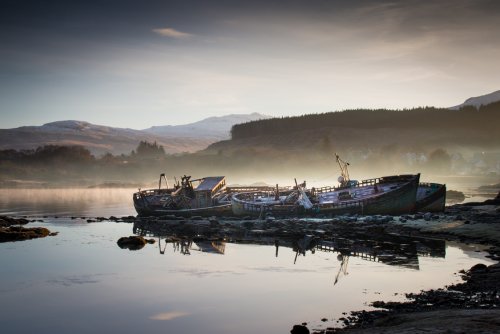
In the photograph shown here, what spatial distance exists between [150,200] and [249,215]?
696 inches

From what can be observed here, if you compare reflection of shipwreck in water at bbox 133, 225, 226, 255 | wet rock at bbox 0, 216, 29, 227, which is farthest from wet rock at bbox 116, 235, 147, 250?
wet rock at bbox 0, 216, 29, 227

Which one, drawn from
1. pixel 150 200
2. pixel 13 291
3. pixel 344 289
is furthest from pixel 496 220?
pixel 150 200

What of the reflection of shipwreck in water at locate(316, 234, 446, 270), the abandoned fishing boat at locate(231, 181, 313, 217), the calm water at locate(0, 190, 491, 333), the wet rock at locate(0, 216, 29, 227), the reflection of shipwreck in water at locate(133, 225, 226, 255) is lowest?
the calm water at locate(0, 190, 491, 333)

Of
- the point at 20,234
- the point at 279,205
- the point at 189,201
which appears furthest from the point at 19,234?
the point at 279,205

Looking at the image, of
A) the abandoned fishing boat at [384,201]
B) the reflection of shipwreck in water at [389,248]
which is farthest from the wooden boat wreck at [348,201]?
the reflection of shipwreck in water at [389,248]

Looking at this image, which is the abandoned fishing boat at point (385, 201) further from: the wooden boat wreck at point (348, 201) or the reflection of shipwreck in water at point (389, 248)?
the reflection of shipwreck in water at point (389, 248)

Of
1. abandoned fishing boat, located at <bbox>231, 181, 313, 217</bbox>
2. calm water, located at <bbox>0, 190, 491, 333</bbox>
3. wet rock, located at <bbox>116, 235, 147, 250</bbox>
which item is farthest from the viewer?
abandoned fishing boat, located at <bbox>231, 181, 313, 217</bbox>

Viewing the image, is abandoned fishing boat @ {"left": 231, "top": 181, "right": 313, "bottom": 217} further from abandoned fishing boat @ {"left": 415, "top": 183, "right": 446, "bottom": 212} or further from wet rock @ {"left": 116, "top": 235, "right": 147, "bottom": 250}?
wet rock @ {"left": 116, "top": 235, "right": 147, "bottom": 250}

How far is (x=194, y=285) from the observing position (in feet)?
89.6

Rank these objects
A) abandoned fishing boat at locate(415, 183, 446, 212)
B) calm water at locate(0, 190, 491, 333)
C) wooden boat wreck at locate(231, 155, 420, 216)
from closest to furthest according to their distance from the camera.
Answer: calm water at locate(0, 190, 491, 333) → wooden boat wreck at locate(231, 155, 420, 216) → abandoned fishing boat at locate(415, 183, 446, 212)

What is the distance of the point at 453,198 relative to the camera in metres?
83.9

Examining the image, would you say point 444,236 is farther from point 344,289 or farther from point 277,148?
point 277,148

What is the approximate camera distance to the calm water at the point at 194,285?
2095 centimetres

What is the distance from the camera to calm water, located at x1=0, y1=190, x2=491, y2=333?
21.0 meters
